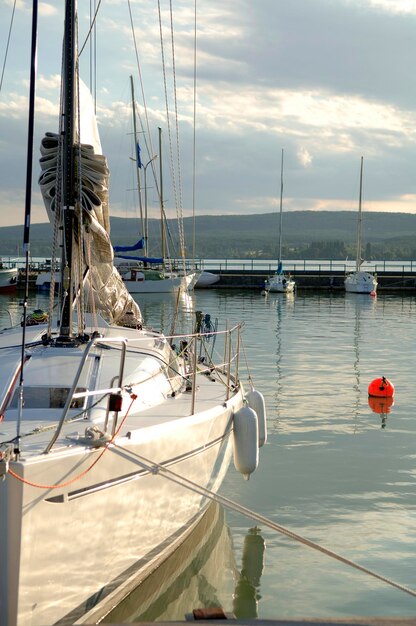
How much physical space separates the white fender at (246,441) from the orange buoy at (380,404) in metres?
7.69

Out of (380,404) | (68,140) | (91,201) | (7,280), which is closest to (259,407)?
(91,201)

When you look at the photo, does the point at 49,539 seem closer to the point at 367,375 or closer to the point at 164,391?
the point at 164,391

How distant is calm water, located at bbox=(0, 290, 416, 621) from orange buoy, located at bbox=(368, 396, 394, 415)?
0.17 meters

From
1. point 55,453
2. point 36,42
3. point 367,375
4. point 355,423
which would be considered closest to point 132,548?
point 55,453

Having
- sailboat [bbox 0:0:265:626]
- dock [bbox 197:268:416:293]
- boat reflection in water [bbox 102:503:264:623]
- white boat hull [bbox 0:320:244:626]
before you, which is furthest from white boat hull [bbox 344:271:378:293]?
white boat hull [bbox 0:320:244:626]

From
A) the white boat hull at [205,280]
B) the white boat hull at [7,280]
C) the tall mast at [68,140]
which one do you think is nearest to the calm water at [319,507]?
the tall mast at [68,140]

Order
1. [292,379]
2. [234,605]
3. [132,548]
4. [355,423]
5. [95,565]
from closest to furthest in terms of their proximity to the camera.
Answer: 1. [95,565]
2. [132,548]
3. [234,605]
4. [355,423]
5. [292,379]

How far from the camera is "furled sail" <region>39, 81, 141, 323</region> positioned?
10.9 m

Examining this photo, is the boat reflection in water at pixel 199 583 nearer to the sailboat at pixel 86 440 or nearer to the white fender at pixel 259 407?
the sailboat at pixel 86 440

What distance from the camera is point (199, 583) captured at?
28.4 feet

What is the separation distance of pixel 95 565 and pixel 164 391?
3.12 meters

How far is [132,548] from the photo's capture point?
297 inches

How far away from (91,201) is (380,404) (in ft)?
30.1

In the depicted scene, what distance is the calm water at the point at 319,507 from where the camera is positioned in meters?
8.23
